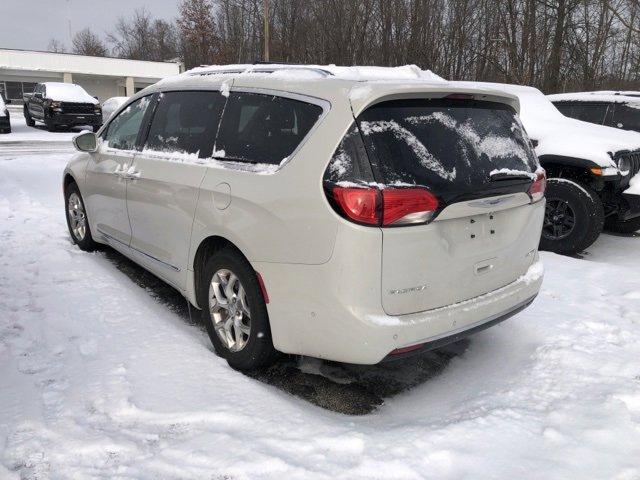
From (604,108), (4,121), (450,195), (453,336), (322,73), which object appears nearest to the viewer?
(450,195)

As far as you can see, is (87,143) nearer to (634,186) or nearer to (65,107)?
(634,186)

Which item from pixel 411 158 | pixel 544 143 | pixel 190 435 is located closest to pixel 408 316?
pixel 411 158

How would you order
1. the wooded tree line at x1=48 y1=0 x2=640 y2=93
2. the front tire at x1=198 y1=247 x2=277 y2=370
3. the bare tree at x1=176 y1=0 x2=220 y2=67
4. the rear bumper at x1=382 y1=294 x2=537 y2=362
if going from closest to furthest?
the rear bumper at x1=382 y1=294 x2=537 y2=362, the front tire at x1=198 y1=247 x2=277 y2=370, the wooded tree line at x1=48 y1=0 x2=640 y2=93, the bare tree at x1=176 y1=0 x2=220 y2=67

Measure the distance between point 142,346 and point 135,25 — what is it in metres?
74.3

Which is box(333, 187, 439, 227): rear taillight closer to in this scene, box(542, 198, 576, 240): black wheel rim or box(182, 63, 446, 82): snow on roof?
box(182, 63, 446, 82): snow on roof

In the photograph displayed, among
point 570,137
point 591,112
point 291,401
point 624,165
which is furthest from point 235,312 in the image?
point 591,112

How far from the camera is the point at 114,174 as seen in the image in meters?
4.46

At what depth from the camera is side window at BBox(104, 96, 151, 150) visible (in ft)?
14.3

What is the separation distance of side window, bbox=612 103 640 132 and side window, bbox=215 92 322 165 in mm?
7488

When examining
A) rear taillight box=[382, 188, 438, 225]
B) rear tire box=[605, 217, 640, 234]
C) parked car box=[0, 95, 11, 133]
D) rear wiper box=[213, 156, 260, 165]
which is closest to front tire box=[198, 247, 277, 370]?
rear wiper box=[213, 156, 260, 165]

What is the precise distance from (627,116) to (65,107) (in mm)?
19312

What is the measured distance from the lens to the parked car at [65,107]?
2058 cm

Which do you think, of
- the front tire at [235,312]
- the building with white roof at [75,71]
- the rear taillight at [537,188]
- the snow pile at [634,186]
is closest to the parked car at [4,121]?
the front tire at [235,312]

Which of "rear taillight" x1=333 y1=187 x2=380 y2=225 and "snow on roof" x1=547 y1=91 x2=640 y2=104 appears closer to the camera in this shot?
"rear taillight" x1=333 y1=187 x2=380 y2=225
